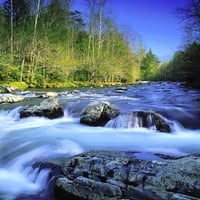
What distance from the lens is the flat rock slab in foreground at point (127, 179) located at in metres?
3.76

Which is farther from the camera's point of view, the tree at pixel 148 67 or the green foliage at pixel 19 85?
the tree at pixel 148 67

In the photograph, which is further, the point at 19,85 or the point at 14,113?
the point at 19,85

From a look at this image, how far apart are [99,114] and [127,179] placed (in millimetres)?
5730

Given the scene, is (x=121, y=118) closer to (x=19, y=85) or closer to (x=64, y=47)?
(x=19, y=85)

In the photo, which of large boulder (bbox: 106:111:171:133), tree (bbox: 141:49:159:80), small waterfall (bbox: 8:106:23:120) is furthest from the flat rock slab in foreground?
tree (bbox: 141:49:159:80)

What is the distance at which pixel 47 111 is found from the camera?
11102 mm

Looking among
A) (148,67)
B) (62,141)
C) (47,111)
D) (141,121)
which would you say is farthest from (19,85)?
(148,67)

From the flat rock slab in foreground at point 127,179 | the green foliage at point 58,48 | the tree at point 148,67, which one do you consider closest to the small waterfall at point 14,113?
the flat rock slab in foreground at point 127,179

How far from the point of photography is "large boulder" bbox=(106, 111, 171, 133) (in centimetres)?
916

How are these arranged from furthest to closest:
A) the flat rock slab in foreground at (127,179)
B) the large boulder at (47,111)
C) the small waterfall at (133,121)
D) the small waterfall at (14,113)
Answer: the small waterfall at (14,113)
the large boulder at (47,111)
the small waterfall at (133,121)
the flat rock slab in foreground at (127,179)

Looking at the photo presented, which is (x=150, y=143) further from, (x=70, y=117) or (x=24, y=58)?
(x=24, y=58)

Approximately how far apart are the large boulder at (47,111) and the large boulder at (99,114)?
5.13 feet

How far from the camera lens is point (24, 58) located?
28797 millimetres

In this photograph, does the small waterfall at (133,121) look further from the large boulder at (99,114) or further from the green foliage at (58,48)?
the green foliage at (58,48)
